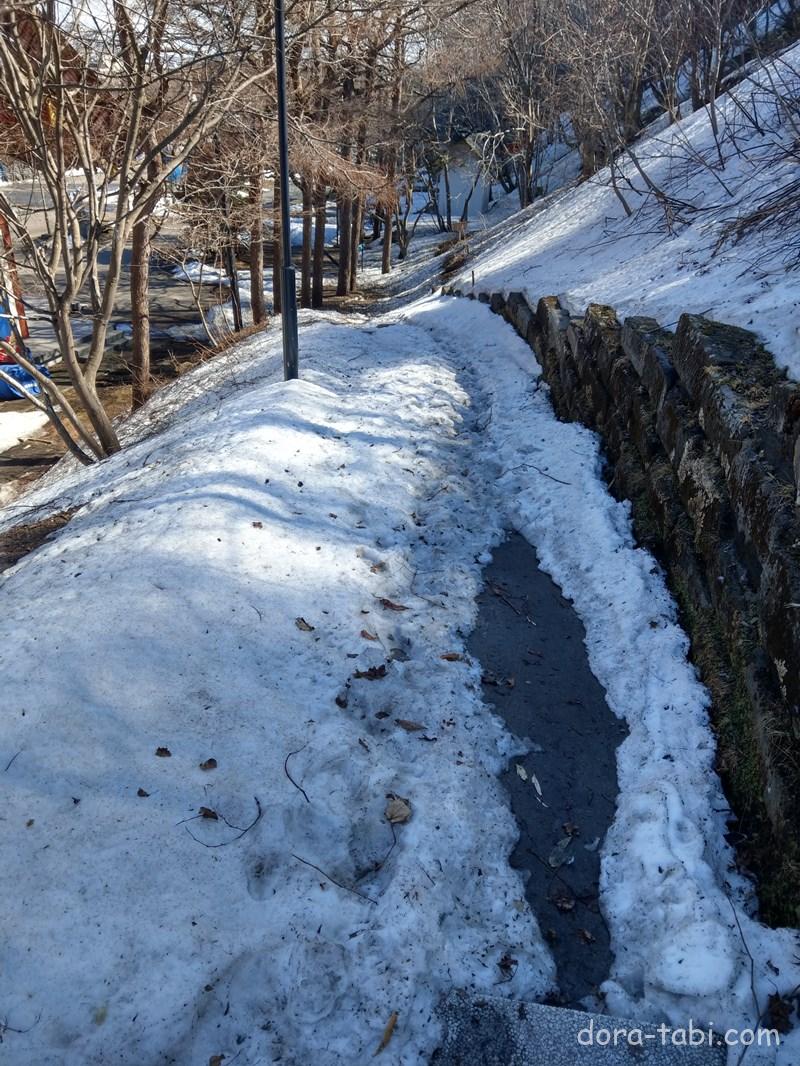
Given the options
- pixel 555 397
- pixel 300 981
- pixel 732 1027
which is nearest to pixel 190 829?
pixel 300 981

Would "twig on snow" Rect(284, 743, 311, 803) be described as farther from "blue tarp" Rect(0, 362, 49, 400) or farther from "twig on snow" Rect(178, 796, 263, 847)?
"blue tarp" Rect(0, 362, 49, 400)

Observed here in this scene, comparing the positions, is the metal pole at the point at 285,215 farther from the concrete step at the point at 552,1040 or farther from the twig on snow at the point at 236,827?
the concrete step at the point at 552,1040

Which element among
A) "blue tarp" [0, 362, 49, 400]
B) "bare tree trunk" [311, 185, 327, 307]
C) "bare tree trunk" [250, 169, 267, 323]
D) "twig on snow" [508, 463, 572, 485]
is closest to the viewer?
"twig on snow" [508, 463, 572, 485]

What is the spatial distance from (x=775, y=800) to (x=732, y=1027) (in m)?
0.97

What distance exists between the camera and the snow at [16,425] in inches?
577

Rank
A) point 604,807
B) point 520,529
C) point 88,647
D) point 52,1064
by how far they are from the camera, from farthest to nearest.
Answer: point 520,529, point 88,647, point 604,807, point 52,1064

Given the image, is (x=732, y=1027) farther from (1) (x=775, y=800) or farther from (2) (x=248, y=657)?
(2) (x=248, y=657)

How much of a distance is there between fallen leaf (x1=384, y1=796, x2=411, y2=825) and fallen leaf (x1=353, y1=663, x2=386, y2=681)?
93 cm

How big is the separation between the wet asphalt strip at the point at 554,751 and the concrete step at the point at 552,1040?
0.19 metres

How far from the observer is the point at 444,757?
4.08 m

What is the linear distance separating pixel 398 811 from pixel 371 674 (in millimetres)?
1044

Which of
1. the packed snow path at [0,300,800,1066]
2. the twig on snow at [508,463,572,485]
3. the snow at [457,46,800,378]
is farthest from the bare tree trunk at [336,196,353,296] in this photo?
the packed snow path at [0,300,800,1066]

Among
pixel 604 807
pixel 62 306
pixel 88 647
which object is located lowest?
pixel 604 807

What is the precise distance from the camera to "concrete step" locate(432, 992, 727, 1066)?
2.77m
